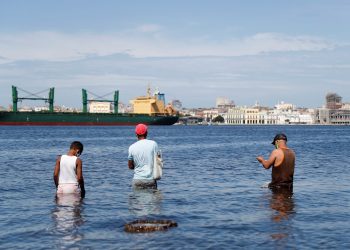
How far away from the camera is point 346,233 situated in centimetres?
1037

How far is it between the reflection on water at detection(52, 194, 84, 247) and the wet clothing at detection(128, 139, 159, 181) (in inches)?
60.4

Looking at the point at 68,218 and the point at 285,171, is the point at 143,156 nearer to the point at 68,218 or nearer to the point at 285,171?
the point at 68,218

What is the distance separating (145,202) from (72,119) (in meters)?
136

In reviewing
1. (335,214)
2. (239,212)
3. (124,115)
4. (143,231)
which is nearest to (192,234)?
(143,231)

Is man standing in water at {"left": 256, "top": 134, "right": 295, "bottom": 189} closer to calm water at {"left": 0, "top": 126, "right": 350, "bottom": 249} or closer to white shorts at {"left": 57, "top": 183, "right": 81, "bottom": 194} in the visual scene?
calm water at {"left": 0, "top": 126, "right": 350, "bottom": 249}

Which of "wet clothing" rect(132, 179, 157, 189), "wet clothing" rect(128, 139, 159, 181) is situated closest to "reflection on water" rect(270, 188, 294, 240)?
"wet clothing" rect(132, 179, 157, 189)

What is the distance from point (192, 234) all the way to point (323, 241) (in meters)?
2.27

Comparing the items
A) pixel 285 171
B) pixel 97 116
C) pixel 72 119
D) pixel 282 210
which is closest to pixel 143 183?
pixel 282 210

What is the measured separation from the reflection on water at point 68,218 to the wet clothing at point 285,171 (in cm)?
485

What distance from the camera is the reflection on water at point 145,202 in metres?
12.2

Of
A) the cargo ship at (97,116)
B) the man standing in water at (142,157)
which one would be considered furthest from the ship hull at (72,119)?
the man standing in water at (142,157)

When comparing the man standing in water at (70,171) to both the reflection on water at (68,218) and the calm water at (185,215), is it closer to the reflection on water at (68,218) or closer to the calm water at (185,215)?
the reflection on water at (68,218)

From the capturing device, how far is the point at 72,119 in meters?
146

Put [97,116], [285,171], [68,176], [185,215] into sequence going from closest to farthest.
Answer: [68,176]
[185,215]
[285,171]
[97,116]
